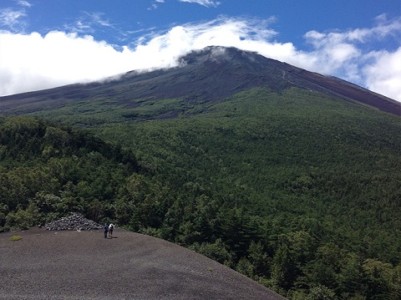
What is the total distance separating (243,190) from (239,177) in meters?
12.7

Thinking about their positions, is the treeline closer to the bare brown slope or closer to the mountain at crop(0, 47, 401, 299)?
the mountain at crop(0, 47, 401, 299)

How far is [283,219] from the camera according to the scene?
63.1 m

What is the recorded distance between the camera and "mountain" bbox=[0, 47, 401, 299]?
4447cm

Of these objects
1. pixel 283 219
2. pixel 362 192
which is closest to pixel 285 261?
pixel 283 219

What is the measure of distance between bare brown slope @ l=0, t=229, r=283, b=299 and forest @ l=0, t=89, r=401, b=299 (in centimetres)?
723

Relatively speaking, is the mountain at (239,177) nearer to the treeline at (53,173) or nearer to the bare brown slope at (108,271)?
the treeline at (53,173)

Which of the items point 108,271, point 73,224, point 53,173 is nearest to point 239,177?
point 53,173

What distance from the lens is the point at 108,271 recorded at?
95.6 feet

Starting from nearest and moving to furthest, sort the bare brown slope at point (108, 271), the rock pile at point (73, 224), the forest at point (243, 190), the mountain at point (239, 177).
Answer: the bare brown slope at point (108, 271)
the rock pile at point (73, 224)
the forest at point (243, 190)
the mountain at point (239, 177)

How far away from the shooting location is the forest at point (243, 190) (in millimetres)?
43656

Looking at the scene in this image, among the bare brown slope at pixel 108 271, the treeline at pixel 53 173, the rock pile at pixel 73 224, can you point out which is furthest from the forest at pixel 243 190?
the bare brown slope at pixel 108 271

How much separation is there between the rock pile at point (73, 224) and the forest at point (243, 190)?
1.87 metres

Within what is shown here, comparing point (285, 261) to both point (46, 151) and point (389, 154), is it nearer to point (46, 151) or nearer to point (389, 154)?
point (46, 151)

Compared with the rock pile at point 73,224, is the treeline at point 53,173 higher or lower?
higher
